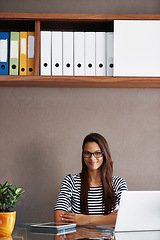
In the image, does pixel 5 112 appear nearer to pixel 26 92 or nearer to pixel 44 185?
pixel 26 92

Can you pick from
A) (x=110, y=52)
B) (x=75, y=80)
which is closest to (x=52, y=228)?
(x=75, y=80)

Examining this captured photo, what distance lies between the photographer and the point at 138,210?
1.70m

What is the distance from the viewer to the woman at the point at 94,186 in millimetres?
2432

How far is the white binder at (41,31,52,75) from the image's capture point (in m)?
2.52

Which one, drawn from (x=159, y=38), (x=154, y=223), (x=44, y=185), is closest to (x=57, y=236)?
(x=154, y=223)

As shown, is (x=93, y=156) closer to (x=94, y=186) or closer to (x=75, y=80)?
(x=94, y=186)

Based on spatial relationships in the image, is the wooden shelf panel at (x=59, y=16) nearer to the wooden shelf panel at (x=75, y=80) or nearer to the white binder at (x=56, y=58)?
the white binder at (x=56, y=58)

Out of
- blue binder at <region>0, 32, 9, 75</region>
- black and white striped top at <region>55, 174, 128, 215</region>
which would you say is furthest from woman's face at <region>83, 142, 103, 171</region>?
blue binder at <region>0, 32, 9, 75</region>

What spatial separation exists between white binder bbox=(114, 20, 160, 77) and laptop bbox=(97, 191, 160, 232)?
106 cm

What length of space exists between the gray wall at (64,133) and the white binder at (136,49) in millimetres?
378

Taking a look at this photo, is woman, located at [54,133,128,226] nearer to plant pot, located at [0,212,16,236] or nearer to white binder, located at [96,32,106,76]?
Result: white binder, located at [96,32,106,76]

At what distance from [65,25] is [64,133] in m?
0.85

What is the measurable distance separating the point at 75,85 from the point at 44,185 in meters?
0.83

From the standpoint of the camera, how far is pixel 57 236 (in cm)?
161
